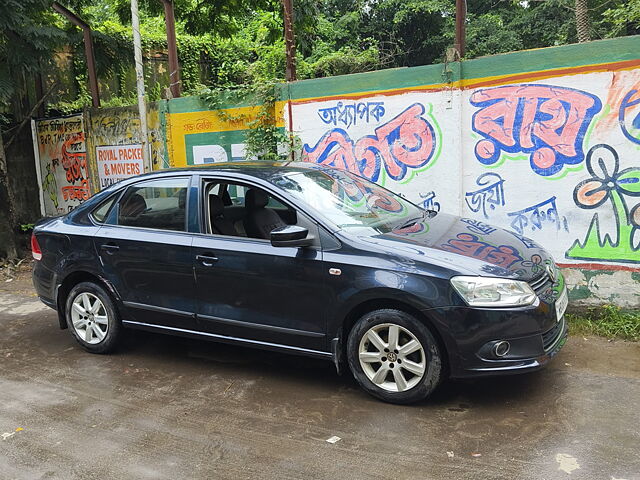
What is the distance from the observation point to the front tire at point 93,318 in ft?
16.6

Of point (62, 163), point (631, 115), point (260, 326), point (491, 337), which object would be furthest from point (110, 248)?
point (62, 163)

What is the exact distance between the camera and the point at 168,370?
484cm

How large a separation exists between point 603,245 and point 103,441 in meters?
4.65

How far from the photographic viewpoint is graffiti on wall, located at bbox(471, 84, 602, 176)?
5535mm

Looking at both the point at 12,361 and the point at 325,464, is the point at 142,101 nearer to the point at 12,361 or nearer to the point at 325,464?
the point at 12,361

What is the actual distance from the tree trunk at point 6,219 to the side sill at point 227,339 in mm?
5583

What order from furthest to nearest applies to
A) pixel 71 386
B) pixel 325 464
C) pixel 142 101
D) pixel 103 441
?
pixel 142 101, pixel 71 386, pixel 103 441, pixel 325 464

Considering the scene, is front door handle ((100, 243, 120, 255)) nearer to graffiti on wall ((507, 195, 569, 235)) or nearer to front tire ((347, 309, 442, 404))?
front tire ((347, 309, 442, 404))

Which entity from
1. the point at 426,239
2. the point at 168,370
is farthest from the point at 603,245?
the point at 168,370

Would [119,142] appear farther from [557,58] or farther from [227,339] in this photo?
[557,58]

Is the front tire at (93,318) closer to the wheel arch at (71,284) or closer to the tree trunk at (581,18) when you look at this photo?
the wheel arch at (71,284)

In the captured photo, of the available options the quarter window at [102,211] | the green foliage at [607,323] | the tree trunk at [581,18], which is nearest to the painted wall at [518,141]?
the green foliage at [607,323]

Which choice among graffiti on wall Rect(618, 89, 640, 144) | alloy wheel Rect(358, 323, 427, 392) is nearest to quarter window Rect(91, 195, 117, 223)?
alloy wheel Rect(358, 323, 427, 392)

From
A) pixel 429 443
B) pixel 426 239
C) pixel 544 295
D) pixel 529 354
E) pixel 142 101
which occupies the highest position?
pixel 142 101
